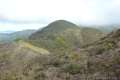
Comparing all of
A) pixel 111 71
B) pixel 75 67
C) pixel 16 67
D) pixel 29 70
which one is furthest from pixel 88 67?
pixel 16 67

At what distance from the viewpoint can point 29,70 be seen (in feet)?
56.7

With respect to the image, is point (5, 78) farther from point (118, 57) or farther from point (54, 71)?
point (118, 57)

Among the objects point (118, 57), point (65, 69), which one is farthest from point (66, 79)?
point (118, 57)

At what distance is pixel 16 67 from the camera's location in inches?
709

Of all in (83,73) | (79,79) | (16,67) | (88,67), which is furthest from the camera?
(16,67)

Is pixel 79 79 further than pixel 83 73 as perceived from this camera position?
No

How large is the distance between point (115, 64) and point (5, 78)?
23.2ft

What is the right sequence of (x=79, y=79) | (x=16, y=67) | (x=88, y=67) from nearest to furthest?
1. (x=79, y=79)
2. (x=88, y=67)
3. (x=16, y=67)

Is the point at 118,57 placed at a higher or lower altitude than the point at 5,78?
higher

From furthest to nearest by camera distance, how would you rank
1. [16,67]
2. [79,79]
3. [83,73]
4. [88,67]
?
[16,67] → [88,67] → [83,73] → [79,79]

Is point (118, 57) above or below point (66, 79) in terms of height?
above

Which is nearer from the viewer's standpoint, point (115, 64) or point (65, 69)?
point (115, 64)

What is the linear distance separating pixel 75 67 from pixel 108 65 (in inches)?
87.6

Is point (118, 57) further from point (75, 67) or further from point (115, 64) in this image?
point (75, 67)
